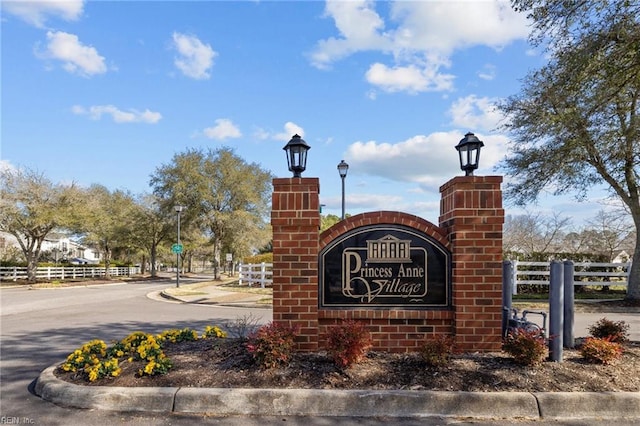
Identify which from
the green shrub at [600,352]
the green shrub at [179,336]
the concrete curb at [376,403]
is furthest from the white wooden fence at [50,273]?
the green shrub at [600,352]

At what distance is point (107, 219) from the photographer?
3734 centimetres

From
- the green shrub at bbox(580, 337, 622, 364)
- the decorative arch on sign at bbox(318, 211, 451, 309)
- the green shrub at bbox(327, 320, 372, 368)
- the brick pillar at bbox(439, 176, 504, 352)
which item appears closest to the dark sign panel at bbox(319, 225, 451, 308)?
the decorative arch on sign at bbox(318, 211, 451, 309)

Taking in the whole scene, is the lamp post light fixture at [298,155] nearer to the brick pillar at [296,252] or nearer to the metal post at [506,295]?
the brick pillar at [296,252]

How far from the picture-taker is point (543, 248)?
27578mm

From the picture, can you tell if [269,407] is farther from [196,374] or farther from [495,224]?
[495,224]

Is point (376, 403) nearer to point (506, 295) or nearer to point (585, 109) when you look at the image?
point (506, 295)

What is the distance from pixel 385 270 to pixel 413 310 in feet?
2.05

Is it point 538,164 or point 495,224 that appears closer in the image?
point 495,224

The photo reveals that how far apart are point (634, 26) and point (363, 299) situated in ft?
20.1

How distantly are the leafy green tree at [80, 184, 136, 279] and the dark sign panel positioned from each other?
31.6 meters

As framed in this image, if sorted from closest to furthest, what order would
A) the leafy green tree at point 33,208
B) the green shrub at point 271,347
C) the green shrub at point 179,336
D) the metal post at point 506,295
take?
the green shrub at point 271,347 → the metal post at point 506,295 → the green shrub at point 179,336 → the leafy green tree at point 33,208

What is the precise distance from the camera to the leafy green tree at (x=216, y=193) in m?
37.0

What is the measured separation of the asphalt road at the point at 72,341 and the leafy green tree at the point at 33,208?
15281mm

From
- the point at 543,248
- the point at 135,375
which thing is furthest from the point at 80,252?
the point at 135,375
